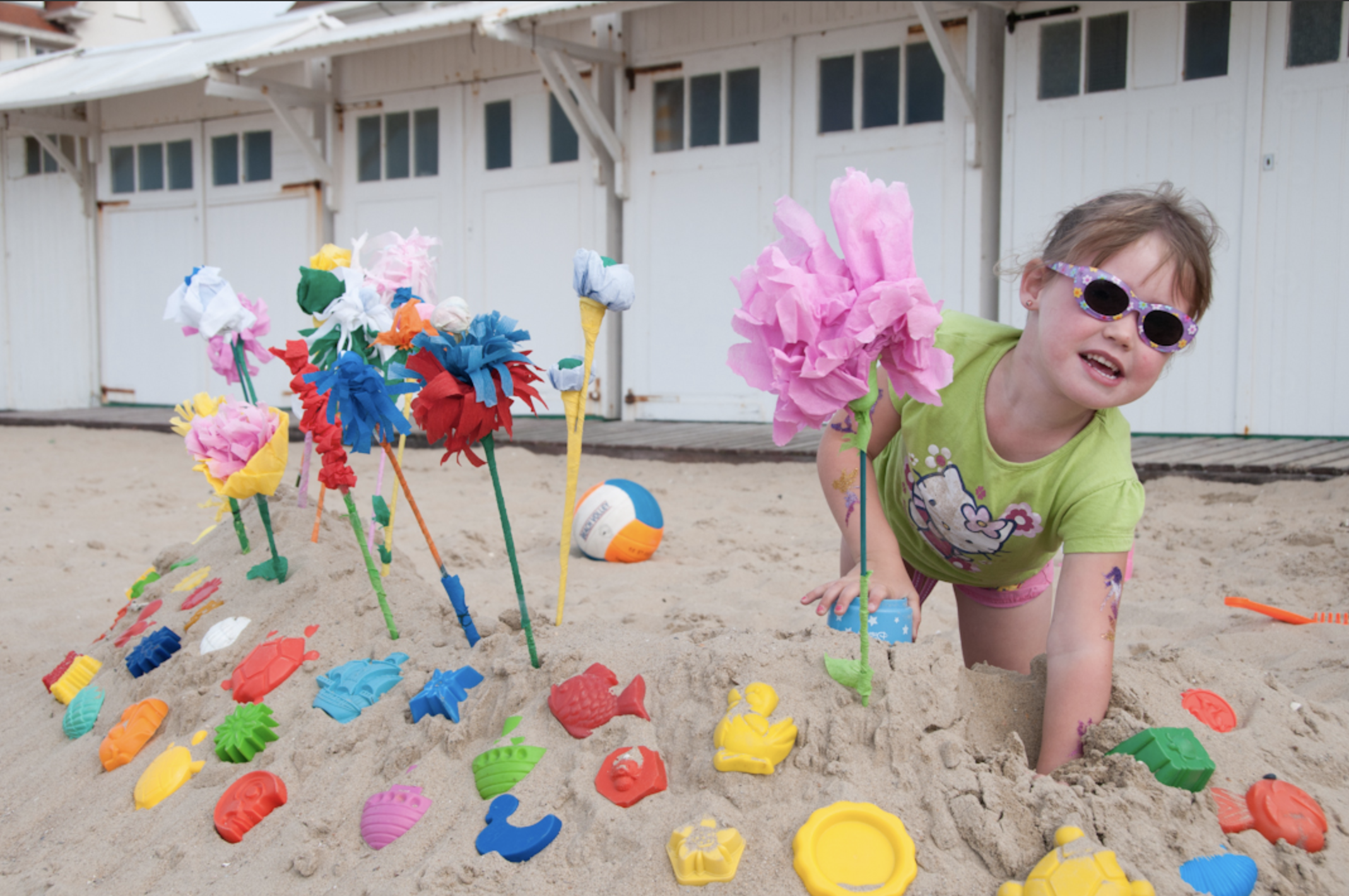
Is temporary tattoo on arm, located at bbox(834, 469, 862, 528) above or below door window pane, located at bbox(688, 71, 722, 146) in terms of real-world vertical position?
below

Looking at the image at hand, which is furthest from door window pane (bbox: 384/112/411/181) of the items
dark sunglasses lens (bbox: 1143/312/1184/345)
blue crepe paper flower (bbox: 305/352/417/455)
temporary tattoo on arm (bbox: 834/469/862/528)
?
dark sunglasses lens (bbox: 1143/312/1184/345)

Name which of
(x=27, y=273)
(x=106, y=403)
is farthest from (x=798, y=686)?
(x=27, y=273)

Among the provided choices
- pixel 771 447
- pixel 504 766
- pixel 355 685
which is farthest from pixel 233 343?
pixel 771 447

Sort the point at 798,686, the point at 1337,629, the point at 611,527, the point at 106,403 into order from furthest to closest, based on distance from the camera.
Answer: the point at 106,403 → the point at 611,527 → the point at 1337,629 → the point at 798,686

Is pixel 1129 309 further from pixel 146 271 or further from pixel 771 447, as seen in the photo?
pixel 146 271

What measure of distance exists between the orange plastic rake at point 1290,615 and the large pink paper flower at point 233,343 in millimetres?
2725

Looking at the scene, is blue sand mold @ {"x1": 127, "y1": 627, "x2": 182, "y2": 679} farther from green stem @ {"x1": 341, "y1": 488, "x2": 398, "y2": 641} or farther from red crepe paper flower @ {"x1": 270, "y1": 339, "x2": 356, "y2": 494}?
red crepe paper flower @ {"x1": 270, "y1": 339, "x2": 356, "y2": 494}

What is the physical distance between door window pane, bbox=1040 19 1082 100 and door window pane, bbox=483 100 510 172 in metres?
4.14

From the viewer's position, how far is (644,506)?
3734 millimetres

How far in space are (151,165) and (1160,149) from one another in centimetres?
910

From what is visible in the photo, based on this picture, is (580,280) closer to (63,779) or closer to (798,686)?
(798,686)

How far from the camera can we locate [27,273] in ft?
35.1

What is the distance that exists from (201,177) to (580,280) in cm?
931

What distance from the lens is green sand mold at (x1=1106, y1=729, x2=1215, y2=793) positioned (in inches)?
56.9
